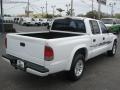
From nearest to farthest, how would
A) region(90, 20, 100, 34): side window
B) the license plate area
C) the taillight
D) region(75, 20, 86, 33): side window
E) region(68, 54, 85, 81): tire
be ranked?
the taillight, the license plate area, region(68, 54, 85, 81): tire, region(75, 20, 86, 33): side window, region(90, 20, 100, 34): side window

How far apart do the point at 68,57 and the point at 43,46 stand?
0.86 meters

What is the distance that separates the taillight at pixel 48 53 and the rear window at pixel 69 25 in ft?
7.10

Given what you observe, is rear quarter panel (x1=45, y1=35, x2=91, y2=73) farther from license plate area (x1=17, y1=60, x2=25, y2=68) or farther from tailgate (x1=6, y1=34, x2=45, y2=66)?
license plate area (x1=17, y1=60, x2=25, y2=68)

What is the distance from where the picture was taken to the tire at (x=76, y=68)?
5214mm

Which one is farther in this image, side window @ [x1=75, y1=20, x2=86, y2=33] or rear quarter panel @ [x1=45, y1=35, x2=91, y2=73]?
side window @ [x1=75, y1=20, x2=86, y2=33]

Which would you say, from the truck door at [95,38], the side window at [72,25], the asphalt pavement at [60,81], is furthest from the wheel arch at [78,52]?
the side window at [72,25]

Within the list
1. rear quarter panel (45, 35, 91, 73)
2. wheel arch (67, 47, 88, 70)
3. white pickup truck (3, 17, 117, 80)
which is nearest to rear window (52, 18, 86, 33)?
white pickup truck (3, 17, 117, 80)

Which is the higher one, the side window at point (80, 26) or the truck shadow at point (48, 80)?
the side window at point (80, 26)

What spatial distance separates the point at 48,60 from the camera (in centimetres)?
434

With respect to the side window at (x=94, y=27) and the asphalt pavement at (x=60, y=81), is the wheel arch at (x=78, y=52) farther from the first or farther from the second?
the side window at (x=94, y=27)

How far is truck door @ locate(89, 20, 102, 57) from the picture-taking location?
6.21 meters

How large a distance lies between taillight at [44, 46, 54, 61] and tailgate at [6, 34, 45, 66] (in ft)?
0.29

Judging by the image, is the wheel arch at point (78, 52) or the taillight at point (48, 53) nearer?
the taillight at point (48, 53)

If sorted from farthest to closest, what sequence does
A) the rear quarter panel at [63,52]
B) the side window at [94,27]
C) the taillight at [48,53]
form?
the side window at [94,27]
the rear quarter panel at [63,52]
the taillight at [48,53]
